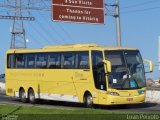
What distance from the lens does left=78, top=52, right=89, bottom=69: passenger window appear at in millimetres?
27031

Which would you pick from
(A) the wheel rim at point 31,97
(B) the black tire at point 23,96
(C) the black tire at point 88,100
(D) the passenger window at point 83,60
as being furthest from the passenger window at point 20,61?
(C) the black tire at point 88,100

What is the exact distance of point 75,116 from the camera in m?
18.9

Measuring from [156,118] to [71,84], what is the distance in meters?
11.2

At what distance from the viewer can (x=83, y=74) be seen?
2720cm

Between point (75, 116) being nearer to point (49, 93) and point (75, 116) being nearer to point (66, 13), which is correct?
point (49, 93)

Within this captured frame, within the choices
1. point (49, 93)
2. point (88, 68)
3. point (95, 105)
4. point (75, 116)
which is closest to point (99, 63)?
point (88, 68)

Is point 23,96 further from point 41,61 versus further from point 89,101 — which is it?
point 89,101

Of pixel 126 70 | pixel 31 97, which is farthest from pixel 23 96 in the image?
pixel 126 70

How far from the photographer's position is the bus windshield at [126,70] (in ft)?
84.6

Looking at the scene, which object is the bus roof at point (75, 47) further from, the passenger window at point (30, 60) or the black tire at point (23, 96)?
the black tire at point (23, 96)

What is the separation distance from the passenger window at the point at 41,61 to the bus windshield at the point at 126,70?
5316 mm

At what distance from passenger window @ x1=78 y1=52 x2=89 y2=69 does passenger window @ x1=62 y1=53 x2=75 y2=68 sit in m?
0.53

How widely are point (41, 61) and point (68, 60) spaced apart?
283cm

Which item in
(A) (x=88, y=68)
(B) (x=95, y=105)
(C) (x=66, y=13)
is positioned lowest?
(B) (x=95, y=105)
